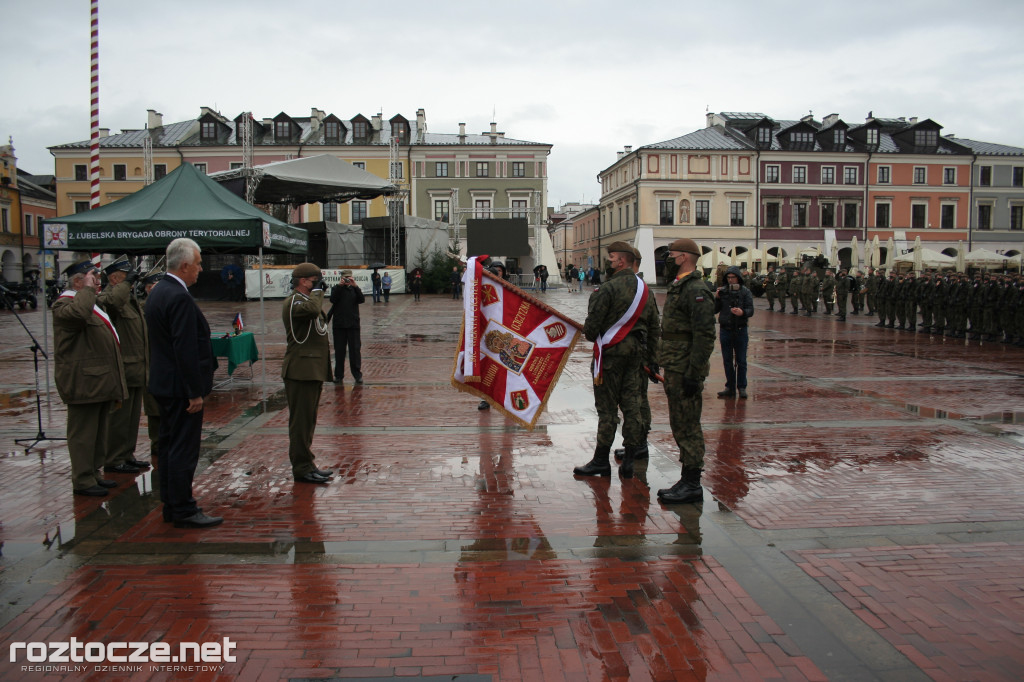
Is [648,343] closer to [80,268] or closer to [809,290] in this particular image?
[80,268]

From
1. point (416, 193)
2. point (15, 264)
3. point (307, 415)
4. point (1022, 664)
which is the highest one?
point (416, 193)

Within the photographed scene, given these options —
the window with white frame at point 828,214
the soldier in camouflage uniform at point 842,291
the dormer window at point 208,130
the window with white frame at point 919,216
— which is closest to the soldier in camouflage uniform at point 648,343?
the soldier in camouflage uniform at point 842,291

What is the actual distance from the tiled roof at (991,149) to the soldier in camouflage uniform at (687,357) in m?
66.8

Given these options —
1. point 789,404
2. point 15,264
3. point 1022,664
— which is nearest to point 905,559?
point 1022,664

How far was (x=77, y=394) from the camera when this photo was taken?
5652mm

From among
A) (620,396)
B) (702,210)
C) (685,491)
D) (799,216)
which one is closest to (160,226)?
(620,396)

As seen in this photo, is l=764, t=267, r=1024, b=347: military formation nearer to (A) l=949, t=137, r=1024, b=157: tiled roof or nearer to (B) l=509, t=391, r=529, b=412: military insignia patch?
(B) l=509, t=391, r=529, b=412: military insignia patch

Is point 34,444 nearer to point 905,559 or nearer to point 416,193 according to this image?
point 905,559

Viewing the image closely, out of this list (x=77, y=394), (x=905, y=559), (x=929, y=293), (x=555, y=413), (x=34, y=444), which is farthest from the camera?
(x=929, y=293)

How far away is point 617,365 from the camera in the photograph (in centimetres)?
612

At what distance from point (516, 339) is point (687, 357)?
1623mm

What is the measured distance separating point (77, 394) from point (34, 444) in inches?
88.9

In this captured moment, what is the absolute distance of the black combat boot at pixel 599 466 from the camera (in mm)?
6188

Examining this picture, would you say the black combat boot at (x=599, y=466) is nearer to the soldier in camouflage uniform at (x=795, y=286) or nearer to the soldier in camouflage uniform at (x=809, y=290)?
the soldier in camouflage uniform at (x=809, y=290)
